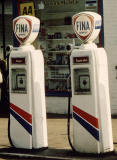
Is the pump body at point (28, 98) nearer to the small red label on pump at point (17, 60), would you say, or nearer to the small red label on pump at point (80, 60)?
the small red label on pump at point (17, 60)

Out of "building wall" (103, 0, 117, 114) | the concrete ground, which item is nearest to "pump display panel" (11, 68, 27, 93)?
the concrete ground

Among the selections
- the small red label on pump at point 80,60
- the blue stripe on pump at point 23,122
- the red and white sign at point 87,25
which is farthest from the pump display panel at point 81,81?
the blue stripe on pump at point 23,122

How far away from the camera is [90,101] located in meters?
9.46

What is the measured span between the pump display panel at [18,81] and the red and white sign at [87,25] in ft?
4.15

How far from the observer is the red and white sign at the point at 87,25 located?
954 centimetres

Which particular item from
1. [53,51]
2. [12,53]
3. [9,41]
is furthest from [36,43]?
[12,53]

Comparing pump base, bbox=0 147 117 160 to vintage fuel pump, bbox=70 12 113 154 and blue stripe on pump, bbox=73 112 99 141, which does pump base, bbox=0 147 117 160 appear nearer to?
vintage fuel pump, bbox=70 12 113 154

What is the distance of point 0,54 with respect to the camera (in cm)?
1833

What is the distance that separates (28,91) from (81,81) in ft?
3.27

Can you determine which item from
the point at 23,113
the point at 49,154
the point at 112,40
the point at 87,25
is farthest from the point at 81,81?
the point at 112,40

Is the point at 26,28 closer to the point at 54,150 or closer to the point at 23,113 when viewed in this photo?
the point at 23,113

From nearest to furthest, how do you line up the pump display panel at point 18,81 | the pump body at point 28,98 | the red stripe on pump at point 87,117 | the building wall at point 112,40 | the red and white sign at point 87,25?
the red stripe on pump at point 87,117 → the red and white sign at point 87,25 → the pump body at point 28,98 → the pump display panel at point 18,81 → the building wall at point 112,40

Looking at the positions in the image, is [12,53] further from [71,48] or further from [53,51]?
[53,51]

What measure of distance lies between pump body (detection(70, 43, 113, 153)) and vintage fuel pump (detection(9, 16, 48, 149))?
72 cm
